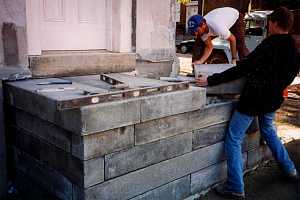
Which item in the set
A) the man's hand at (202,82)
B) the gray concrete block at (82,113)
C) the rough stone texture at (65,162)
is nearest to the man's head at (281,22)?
the man's hand at (202,82)

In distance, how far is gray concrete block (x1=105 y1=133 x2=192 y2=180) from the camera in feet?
9.52

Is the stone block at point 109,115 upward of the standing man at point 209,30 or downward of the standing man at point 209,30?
downward

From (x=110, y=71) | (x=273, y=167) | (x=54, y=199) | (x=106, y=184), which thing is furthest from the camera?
(x=273, y=167)

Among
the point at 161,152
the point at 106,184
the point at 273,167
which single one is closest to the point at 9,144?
the point at 106,184

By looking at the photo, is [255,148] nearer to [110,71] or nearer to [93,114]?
[110,71]

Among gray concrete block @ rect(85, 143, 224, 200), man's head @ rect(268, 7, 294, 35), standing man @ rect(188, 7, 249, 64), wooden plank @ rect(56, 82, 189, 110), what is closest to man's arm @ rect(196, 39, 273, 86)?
man's head @ rect(268, 7, 294, 35)

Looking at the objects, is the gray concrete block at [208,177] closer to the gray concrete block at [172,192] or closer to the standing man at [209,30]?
the gray concrete block at [172,192]

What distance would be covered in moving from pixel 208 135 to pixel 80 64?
5.18 ft

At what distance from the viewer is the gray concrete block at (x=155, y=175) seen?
2.88 metres

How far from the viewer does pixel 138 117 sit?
2.99 meters

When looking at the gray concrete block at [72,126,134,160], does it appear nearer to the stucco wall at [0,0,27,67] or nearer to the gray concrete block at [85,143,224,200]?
the gray concrete block at [85,143,224,200]

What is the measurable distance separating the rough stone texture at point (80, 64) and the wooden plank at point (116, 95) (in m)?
1.18

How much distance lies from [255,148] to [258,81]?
116 centimetres

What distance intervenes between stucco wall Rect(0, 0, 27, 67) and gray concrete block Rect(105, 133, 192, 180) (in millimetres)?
1442
